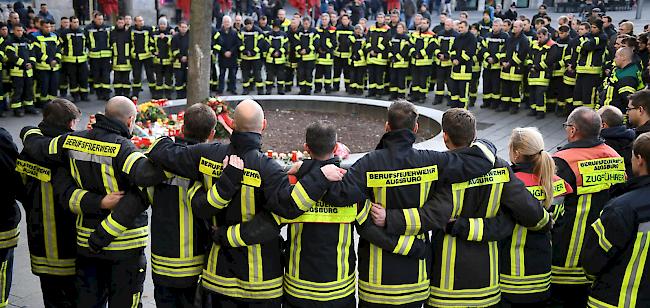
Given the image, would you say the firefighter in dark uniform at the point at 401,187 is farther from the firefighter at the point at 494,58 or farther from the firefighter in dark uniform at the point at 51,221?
the firefighter at the point at 494,58

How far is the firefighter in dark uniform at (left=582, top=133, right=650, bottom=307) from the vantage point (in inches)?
150

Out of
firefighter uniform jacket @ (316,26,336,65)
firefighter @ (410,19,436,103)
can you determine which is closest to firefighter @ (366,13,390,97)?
firefighter @ (410,19,436,103)

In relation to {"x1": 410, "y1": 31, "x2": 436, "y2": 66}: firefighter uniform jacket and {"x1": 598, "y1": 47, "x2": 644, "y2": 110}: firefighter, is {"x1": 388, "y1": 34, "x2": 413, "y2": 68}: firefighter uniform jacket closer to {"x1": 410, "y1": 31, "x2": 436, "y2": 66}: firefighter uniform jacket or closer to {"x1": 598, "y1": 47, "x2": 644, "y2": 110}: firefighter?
{"x1": 410, "y1": 31, "x2": 436, "y2": 66}: firefighter uniform jacket

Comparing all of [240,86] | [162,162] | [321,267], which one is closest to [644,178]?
[321,267]

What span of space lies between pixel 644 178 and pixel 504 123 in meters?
10.1

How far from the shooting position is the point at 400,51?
15492 mm

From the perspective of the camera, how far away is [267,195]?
409 cm

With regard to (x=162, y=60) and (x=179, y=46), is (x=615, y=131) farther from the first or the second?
(x=162, y=60)

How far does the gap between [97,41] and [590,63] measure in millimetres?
10324

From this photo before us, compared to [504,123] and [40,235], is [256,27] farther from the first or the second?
[40,235]

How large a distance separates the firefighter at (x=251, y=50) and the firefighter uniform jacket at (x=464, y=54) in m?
4.45

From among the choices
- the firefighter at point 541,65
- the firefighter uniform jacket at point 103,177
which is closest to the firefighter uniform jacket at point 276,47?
the firefighter at point 541,65

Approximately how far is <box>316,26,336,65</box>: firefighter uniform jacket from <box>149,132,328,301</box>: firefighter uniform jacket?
468 inches

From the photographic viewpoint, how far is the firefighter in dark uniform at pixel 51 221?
4.84 m
